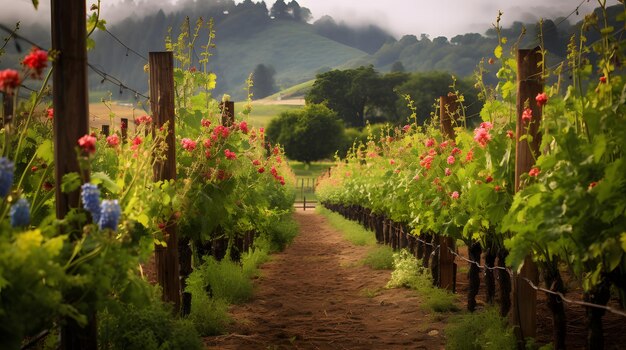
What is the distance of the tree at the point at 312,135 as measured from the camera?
7281cm

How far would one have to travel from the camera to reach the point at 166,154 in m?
6.48

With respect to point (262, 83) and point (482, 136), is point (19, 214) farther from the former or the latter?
point (262, 83)

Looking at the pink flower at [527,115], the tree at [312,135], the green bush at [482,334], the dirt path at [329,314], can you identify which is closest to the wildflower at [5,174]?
the dirt path at [329,314]

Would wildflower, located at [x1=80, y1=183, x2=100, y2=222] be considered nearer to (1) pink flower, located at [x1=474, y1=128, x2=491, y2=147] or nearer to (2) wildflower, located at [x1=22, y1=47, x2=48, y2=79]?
(2) wildflower, located at [x1=22, y1=47, x2=48, y2=79]

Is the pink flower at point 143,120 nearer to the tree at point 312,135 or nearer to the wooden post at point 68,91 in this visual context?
the wooden post at point 68,91

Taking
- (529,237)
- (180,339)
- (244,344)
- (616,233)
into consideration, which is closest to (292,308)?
(244,344)

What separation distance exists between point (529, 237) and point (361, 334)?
296 centimetres

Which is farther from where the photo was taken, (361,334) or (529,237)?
(361,334)

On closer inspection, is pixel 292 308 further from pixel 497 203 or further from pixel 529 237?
pixel 529 237

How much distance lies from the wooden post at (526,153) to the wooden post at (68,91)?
148 inches

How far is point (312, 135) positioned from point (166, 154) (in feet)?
219

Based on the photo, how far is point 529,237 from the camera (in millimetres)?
4723

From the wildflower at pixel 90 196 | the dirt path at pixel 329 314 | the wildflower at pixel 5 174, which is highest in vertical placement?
the wildflower at pixel 5 174

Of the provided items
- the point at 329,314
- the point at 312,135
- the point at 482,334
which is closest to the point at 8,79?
the point at 482,334
